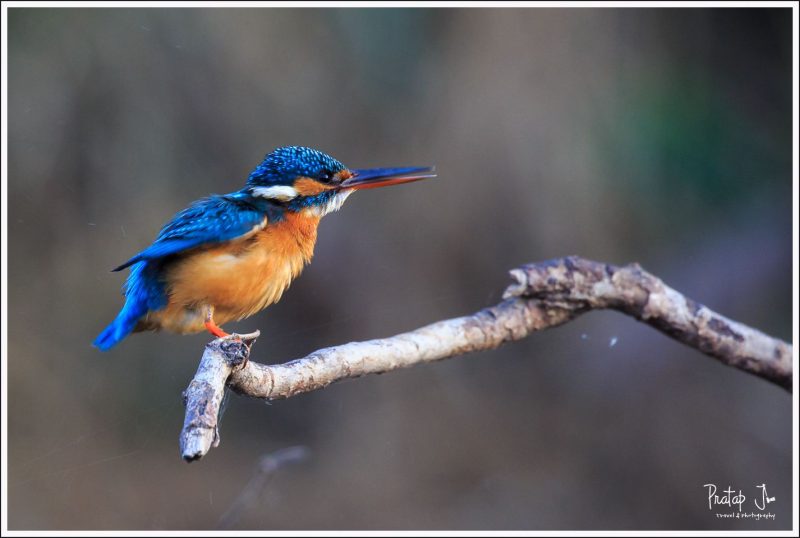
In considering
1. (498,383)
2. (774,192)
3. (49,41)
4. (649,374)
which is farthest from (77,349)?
(774,192)

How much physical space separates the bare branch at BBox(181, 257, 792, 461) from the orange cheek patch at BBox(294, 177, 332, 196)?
0.49 m

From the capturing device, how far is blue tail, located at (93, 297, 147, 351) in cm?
197

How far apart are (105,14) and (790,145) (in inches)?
133

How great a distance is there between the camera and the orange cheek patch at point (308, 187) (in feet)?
7.55

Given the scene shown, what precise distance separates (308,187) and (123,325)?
620mm

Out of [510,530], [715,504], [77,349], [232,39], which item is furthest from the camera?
[510,530]

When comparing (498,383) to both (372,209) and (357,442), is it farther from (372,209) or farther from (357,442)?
(372,209)

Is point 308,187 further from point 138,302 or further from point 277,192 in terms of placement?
point 138,302

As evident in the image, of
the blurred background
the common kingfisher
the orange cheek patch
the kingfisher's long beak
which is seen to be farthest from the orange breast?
the blurred background

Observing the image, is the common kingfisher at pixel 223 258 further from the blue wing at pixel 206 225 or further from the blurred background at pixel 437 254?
the blurred background at pixel 437 254

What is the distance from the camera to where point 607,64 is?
13.9 feet

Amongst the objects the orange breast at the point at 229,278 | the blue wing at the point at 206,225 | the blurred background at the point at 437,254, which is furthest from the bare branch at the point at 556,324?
the blurred background at the point at 437,254

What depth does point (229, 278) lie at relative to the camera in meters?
2.09

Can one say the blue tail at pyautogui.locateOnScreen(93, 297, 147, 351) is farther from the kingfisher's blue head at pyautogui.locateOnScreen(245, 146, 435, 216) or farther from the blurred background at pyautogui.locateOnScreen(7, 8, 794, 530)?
the blurred background at pyautogui.locateOnScreen(7, 8, 794, 530)
